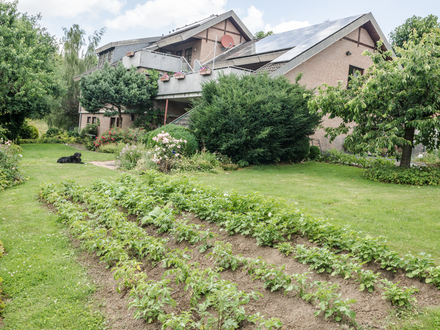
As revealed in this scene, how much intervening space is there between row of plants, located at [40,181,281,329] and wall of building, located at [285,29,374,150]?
45.3ft

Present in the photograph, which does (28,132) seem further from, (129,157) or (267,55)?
(267,55)

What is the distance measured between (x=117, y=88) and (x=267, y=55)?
30.8 ft

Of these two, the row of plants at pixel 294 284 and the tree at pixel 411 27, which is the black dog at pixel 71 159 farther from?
the tree at pixel 411 27

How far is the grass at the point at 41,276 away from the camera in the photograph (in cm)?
331

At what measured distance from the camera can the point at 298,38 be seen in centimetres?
1986

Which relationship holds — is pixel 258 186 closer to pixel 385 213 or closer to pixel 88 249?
pixel 385 213

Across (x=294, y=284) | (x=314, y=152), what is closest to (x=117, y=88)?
(x=314, y=152)

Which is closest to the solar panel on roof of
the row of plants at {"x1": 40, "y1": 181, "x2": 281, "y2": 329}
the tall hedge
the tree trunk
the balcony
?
the balcony

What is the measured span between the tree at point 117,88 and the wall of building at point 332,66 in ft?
31.3

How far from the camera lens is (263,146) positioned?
44.8 ft

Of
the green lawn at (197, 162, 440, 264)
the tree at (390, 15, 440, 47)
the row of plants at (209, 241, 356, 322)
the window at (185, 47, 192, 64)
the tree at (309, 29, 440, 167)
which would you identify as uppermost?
the tree at (390, 15, 440, 47)

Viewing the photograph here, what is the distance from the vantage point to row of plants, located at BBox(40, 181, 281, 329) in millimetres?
2992

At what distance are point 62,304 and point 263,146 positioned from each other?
35.6 feet

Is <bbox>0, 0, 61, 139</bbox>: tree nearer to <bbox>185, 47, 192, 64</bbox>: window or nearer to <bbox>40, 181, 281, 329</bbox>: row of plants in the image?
<bbox>185, 47, 192, 64</bbox>: window
